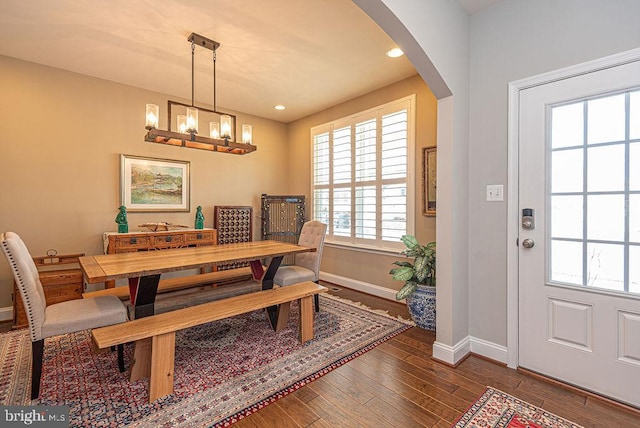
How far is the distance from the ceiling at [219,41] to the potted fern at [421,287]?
210 cm

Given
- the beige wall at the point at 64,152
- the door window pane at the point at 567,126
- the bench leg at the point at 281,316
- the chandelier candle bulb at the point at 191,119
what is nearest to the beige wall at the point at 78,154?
the beige wall at the point at 64,152

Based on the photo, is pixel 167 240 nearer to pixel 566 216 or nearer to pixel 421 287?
pixel 421 287

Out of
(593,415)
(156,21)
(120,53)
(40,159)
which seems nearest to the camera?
(593,415)

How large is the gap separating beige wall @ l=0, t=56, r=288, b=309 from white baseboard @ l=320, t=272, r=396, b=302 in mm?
2387

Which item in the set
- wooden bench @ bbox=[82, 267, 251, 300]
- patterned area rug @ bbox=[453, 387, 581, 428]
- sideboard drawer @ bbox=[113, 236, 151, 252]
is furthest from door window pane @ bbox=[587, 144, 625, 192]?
sideboard drawer @ bbox=[113, 236, 151, 252]

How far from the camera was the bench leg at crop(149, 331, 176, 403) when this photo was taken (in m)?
1.82

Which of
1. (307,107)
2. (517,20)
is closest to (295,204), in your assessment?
(307,107)

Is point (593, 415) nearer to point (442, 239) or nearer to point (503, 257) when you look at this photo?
point (503, 257)

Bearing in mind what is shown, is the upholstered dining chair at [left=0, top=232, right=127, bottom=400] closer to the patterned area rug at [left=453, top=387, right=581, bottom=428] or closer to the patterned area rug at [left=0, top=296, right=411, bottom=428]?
the patterned area rug at [left=0, top=296, right=411, bottom=428]

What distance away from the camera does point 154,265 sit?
2252 millimetres

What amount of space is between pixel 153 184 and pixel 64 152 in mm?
980

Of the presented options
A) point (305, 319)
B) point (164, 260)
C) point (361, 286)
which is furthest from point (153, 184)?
point (361, 286)

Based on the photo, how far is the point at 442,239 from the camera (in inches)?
91.7

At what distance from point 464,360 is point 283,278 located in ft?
5.88
